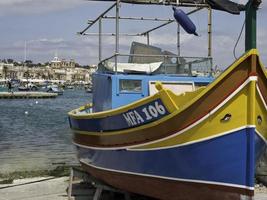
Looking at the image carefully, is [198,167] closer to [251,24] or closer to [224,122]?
[224,122]

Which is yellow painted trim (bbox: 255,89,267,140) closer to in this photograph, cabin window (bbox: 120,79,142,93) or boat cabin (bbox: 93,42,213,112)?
boat cabin (bbox: 93,42,213,112)

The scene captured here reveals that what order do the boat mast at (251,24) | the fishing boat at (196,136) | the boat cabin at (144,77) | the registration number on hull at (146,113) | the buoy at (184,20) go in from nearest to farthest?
the boat mast at (251,24) < the fishing boat at (196,136) < the registration number on hull at (146,113) < the buoy at (184,20) < the boat cabin at (144,77)

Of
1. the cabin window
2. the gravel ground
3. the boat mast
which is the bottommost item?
the gravel ground

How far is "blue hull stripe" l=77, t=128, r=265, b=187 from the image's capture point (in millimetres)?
7363

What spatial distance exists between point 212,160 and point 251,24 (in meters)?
1.96

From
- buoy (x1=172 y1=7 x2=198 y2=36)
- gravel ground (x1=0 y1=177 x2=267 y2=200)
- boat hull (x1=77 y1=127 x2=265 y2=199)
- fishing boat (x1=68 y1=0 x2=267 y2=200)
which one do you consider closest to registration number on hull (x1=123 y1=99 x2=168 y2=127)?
fishing boat (x1=68 y1=0 x2=267 y2=200)

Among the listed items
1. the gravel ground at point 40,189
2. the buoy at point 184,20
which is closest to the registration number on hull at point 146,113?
the buoy at point 184,20

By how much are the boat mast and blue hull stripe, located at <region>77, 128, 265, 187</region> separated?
117 centimetres

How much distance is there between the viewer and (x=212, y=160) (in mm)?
7570

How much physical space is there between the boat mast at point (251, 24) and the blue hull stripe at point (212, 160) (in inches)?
45.9

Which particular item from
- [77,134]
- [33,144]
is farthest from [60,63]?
[77,134]

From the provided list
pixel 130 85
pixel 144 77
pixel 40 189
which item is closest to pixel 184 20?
pixel 144 77

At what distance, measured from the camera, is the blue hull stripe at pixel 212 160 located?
7.36 meters

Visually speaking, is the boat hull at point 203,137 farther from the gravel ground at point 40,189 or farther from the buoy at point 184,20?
the gravel ground at point 40,189
